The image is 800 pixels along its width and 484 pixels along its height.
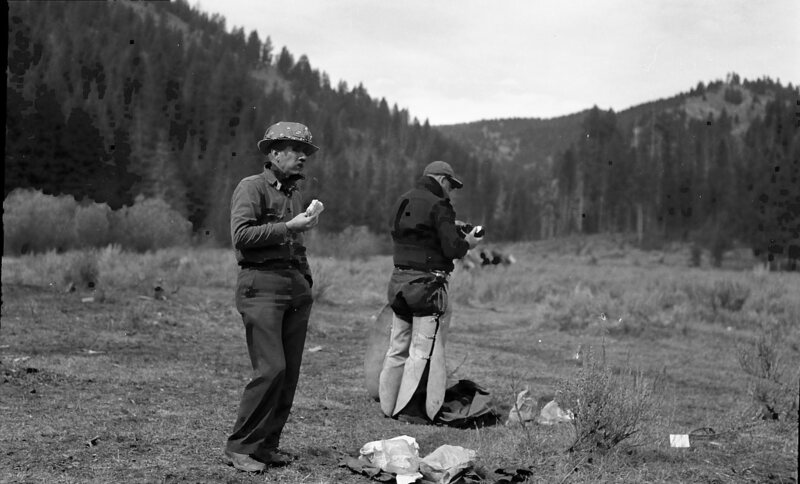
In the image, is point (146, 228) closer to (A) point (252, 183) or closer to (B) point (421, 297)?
(B) point (421, 297)

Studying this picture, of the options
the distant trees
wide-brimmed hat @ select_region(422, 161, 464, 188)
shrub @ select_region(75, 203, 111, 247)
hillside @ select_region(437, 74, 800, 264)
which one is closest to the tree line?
A: shrub @ select_region(75, 203, 111, 247)

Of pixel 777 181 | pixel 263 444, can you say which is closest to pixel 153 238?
pixel 263 444

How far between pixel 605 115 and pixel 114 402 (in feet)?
318

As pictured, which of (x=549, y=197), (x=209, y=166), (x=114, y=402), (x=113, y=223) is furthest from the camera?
(x=549, y=197)

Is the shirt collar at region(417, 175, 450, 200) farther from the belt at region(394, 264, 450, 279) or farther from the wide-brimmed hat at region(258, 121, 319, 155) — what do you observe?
the wide-brimmed hat at region(258, 121, 319, 155)

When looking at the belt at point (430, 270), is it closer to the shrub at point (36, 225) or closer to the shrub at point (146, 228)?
the shrub at point (36, 225)

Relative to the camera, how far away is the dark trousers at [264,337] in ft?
13.7

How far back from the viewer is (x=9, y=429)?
4.85 meters

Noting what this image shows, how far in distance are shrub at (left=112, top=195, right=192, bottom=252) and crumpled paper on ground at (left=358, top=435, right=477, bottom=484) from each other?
81.8 ft

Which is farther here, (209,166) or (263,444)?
(209,166)

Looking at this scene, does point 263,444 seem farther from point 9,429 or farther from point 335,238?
point 335,238

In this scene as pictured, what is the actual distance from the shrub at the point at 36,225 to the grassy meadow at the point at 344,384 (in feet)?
25.6

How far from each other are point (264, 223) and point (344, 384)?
3633 millimetres

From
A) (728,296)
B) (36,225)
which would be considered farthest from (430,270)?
(36,225)
